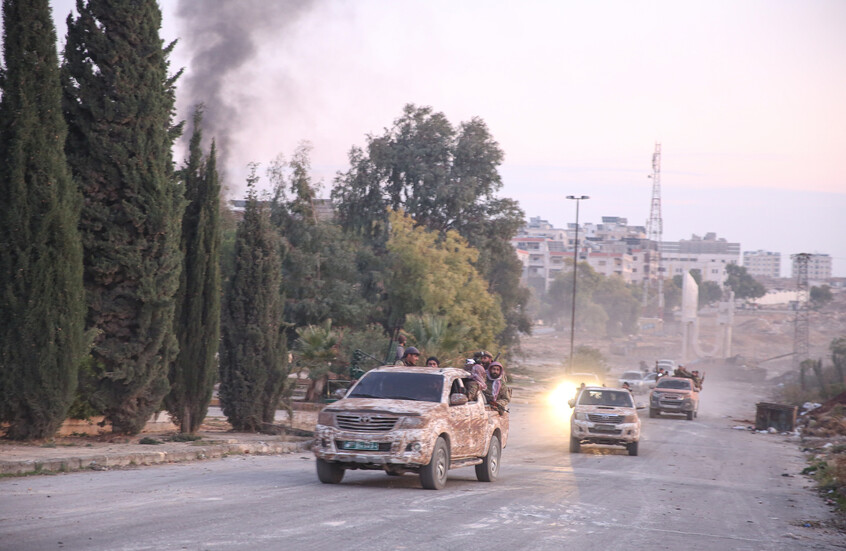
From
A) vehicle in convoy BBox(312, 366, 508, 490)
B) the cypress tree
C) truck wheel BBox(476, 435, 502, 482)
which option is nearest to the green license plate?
vehicle in convoy BBox(312, 366, 508, 490)

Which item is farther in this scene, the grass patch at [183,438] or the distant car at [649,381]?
the distant car at [649,381]

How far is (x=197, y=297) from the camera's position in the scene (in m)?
19.9

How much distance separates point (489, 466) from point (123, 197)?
358 inches

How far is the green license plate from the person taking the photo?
12.8 metres

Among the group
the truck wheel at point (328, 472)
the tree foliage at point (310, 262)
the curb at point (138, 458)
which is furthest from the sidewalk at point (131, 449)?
the tree foliage at point (310, 262)

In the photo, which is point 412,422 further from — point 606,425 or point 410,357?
point 606,425

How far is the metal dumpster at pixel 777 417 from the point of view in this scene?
3666 centimetres

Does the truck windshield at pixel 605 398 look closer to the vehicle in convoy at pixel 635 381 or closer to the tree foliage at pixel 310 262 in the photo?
the tree foliage at pixel 310 262

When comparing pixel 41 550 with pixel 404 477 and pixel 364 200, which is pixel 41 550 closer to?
pixel 404 477

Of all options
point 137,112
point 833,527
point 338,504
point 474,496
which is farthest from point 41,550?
point 137,112

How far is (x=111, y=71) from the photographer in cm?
1805

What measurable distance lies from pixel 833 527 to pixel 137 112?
1444 centimetres

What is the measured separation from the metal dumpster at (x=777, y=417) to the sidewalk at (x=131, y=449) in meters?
23.1

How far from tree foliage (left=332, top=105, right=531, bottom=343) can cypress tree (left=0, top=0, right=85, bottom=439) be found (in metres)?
46.6
